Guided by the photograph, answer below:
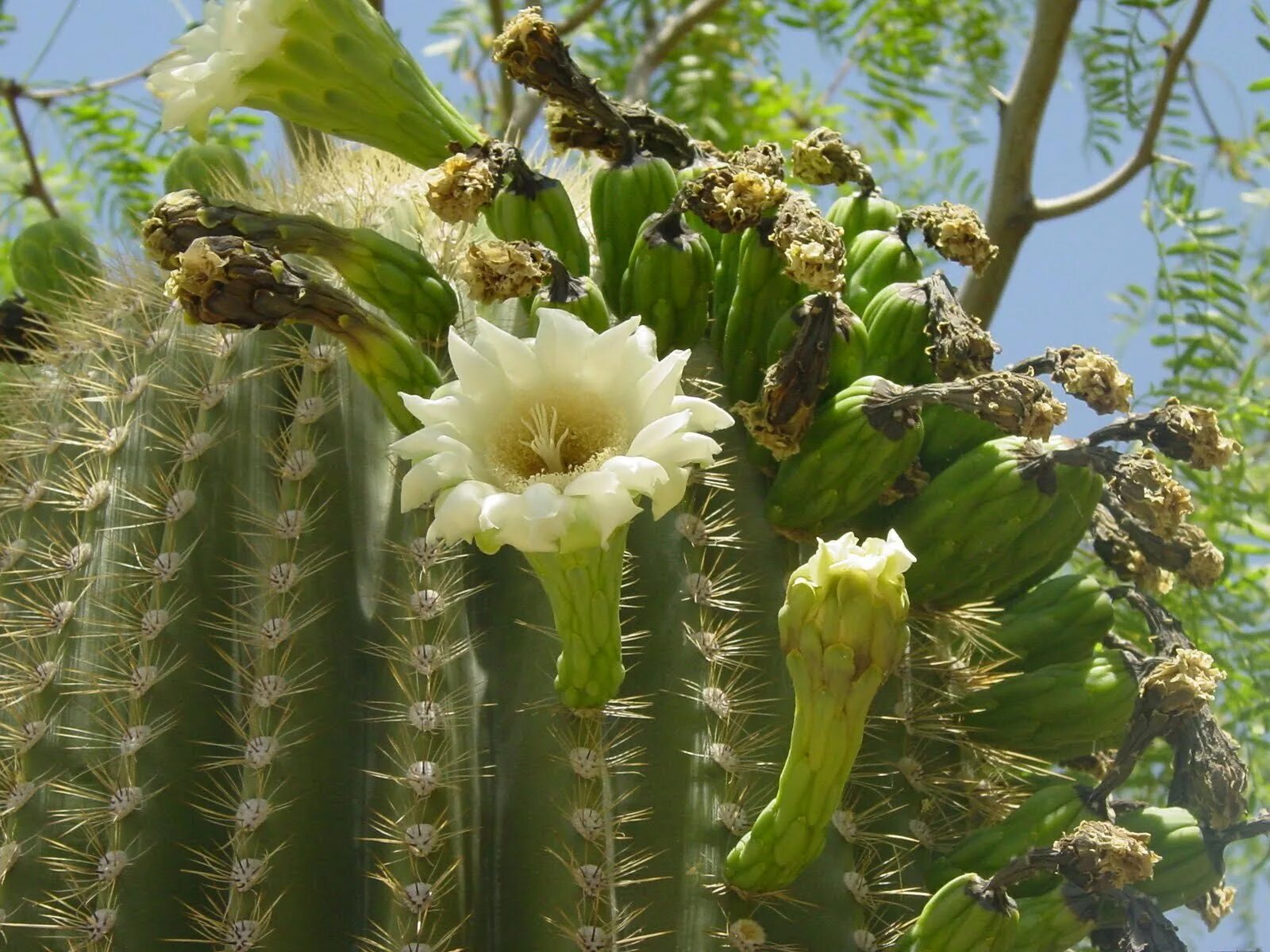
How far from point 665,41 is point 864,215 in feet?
6.93

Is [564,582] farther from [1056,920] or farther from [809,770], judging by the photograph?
[1056,920]

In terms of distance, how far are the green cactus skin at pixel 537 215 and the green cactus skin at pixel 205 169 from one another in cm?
63

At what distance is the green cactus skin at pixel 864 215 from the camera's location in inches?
92.7

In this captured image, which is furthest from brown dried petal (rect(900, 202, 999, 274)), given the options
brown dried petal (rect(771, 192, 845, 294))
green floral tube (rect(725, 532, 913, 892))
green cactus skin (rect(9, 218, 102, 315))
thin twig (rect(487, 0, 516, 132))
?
thin twig (rect(487, 0, 516, 132))

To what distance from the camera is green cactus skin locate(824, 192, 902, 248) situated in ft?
7.73

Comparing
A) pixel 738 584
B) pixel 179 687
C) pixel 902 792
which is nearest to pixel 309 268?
pixel 179 687

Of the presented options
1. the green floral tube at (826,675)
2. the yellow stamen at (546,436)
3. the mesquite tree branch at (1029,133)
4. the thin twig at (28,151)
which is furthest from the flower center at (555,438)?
the thin twig at (28,151)

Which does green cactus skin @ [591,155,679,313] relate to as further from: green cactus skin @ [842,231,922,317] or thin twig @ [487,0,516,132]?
thin twig @ [487,0,516,132]

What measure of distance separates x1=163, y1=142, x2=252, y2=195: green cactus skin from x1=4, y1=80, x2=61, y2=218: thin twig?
3.76ft

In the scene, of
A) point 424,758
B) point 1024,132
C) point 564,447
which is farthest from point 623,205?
point 1024,132

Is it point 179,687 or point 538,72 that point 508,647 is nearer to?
point 179,687

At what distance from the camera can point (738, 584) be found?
1969 millimetres

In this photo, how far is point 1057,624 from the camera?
2162mm

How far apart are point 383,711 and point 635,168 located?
2.71 ft
